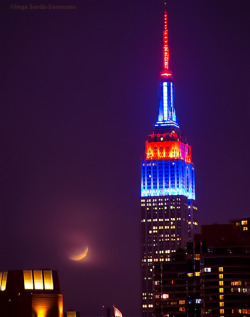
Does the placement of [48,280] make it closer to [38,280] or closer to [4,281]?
[38,280]

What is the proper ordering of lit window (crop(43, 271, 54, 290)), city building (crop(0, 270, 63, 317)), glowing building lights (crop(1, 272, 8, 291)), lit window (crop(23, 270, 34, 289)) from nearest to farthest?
city building (crop(0, 270, 63, 317)) → glowing building lights (crop(1, 272, 8, 291)) → lit window (crop(23, 270, 34, 289)) → lit window (crop(43, 271, 54, 290))

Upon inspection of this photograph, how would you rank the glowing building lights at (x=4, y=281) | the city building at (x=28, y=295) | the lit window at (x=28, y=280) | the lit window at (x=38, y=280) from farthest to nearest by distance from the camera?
the lit window at (x=38, y=280)
the lit window at (x=28, y=280)
the glowing building lights at (x=4, y=281)
the city building at (x=28, y=295)

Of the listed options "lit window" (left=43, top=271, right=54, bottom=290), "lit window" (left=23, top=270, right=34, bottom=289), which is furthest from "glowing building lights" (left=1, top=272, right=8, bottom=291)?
"lit window" (left=43, top=271, right=54, bottom=290)

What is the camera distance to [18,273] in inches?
7510

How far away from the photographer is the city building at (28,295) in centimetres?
18850

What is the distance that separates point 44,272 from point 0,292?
9.67 metres

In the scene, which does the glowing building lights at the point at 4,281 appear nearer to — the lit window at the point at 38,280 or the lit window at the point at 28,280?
the lit window at the point at 28,280

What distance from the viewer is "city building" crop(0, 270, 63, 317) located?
18850 centimetres

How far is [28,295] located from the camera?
189 m

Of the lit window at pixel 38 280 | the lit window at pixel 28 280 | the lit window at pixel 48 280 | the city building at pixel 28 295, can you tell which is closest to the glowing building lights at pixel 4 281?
the city building at pixel 28 295

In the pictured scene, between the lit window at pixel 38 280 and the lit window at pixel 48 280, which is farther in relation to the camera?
the lit window at pixel 48 280

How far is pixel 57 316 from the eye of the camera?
191 metres

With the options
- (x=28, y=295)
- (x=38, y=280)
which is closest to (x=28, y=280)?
(x=38, y=280)

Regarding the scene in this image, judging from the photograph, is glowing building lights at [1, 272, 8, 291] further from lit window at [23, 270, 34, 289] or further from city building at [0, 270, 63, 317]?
lit window at [23, 270, 34, 289]
